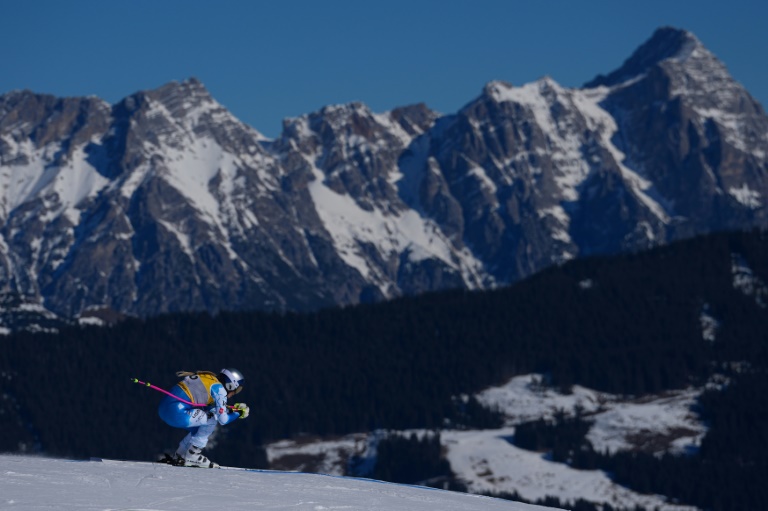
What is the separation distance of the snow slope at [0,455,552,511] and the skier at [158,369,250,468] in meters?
1.45

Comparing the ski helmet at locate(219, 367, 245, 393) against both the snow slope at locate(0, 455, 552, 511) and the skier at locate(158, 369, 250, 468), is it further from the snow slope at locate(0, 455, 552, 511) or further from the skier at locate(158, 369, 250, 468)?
the snow slope at locate(0, 455, 552, 511)

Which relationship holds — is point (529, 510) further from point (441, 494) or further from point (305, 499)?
point (305, 499)

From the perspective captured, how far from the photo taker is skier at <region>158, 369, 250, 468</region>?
5194cm

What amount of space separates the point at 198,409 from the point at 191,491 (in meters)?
7.06

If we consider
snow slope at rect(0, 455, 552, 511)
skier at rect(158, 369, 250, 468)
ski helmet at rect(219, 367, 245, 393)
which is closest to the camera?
snow slope at rect(0, 455, 552, 511)

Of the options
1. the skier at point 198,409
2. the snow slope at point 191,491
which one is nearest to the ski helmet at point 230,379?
the skier at point 198,409

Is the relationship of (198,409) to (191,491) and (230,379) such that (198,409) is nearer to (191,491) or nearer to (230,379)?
(230,379)

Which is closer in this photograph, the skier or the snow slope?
the snow slope

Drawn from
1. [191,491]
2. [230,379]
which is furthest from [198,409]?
[191,491]

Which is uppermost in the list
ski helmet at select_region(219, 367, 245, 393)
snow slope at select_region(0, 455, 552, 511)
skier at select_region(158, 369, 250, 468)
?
ski helmet at select_region(219, 367, 245, 393)

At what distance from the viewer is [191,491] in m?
45.4

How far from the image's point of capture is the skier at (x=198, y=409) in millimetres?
51938

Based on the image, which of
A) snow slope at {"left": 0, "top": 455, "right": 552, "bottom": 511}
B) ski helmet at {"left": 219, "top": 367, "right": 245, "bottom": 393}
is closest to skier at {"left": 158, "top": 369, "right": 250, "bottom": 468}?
ski helmet at {"left": 219, "top": 367, "right": 245, "bottom": 393}

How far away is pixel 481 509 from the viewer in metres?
48.6
